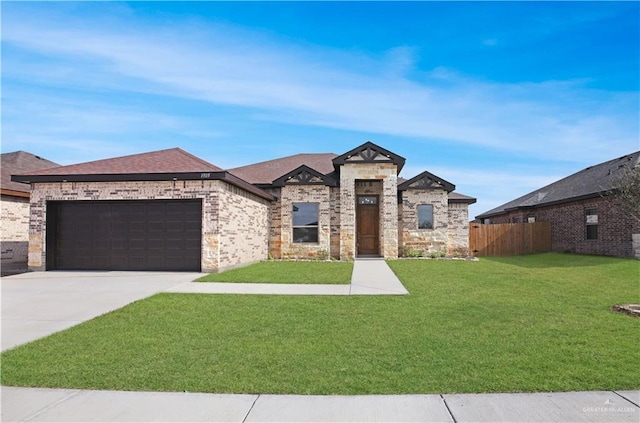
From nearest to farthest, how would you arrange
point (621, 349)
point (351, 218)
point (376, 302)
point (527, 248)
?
point (621, 349) → point (376, 302) → point (351, 218) → point (527, 248)

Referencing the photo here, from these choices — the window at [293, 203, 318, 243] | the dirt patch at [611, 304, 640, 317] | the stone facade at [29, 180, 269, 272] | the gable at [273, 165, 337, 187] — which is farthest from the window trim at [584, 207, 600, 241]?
the stone facade at [29, 180, 269, 272]

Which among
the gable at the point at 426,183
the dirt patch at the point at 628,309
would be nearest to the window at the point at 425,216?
the gable at the point at 426,183

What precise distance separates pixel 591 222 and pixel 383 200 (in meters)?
10.4

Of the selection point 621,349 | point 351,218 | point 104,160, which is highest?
point 104,160

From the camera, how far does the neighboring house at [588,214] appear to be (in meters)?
17.9

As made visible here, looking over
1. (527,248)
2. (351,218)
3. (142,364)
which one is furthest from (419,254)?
(142,364)

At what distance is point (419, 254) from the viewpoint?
67.2ft

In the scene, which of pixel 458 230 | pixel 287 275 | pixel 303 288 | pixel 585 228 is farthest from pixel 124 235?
pixel 585 228

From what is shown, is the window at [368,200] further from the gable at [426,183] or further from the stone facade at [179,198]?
the stone facade at [179,198]

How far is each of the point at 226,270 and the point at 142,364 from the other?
29.5 ft

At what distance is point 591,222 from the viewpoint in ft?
66.6

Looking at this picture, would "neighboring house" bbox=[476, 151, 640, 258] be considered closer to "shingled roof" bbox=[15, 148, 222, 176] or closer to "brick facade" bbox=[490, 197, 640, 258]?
"brick facade" bbox=[490, 197, 640, 258]

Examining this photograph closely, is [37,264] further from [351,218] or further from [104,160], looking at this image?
[351,218]

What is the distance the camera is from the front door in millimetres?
20656
